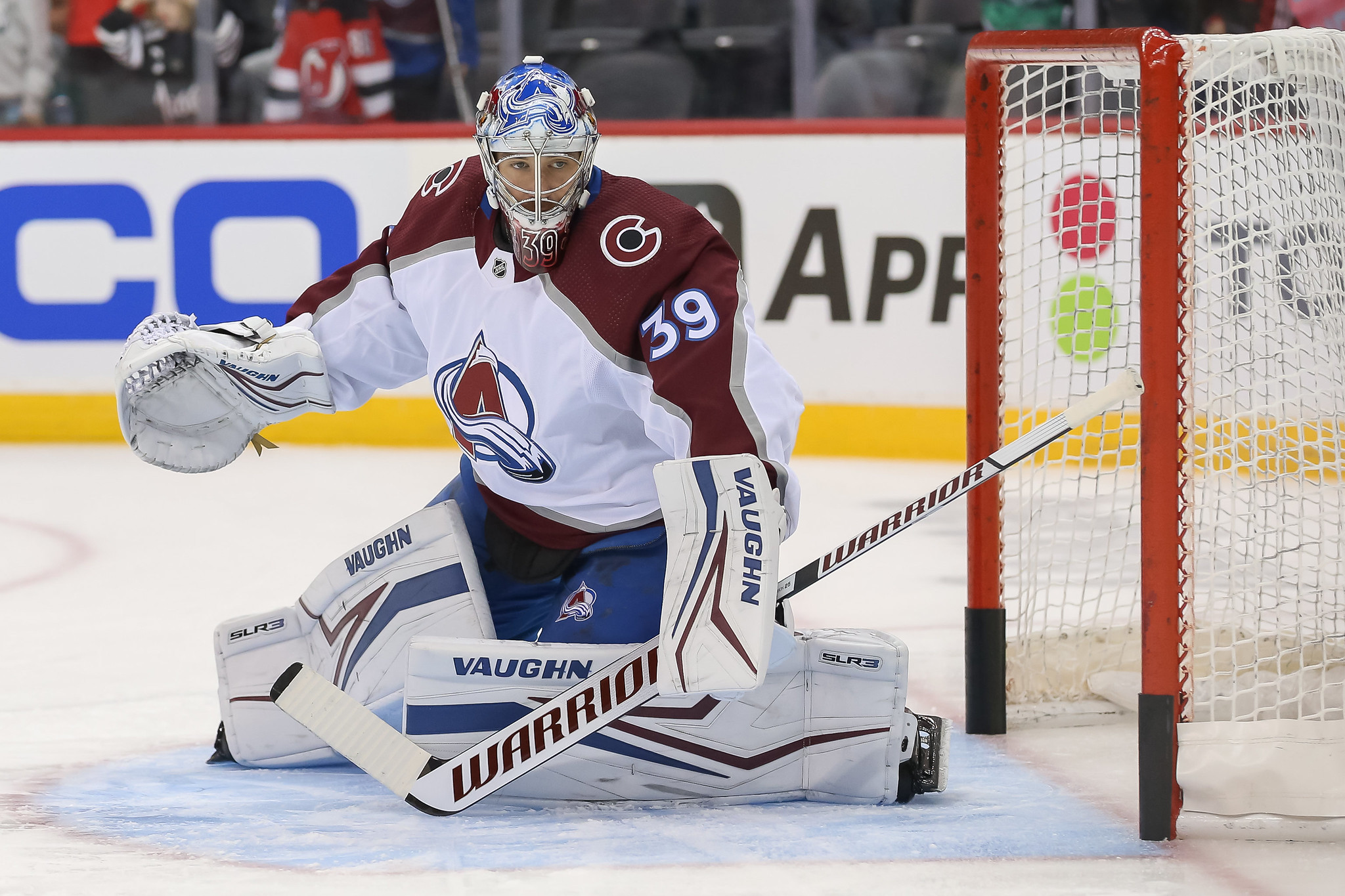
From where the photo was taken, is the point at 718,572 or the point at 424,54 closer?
the point at 718,572

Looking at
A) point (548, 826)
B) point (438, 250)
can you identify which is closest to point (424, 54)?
point (438, 250)

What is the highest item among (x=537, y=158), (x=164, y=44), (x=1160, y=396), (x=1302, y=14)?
(x=164, y=44)

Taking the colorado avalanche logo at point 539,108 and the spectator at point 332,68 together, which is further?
the spectator at point 332,68

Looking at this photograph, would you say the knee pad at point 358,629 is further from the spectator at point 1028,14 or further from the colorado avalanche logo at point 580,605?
the spectator at point 1028,14

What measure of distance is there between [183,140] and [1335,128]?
4145mm

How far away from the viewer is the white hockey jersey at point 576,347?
1929mm

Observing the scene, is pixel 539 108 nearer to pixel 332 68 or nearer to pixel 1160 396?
pixel 1160 396

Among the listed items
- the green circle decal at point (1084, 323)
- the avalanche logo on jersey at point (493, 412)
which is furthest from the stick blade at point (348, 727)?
the green circle decal at point (1084, 323)

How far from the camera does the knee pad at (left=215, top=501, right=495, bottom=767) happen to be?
2.20 metres

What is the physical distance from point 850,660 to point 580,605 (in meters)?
0.35

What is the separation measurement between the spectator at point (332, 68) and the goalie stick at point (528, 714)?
3.90 m

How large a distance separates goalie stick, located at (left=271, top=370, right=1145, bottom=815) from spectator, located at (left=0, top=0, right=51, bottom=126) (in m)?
4.20

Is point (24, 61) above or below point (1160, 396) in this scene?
above

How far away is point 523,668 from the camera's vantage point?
6.67 ft
